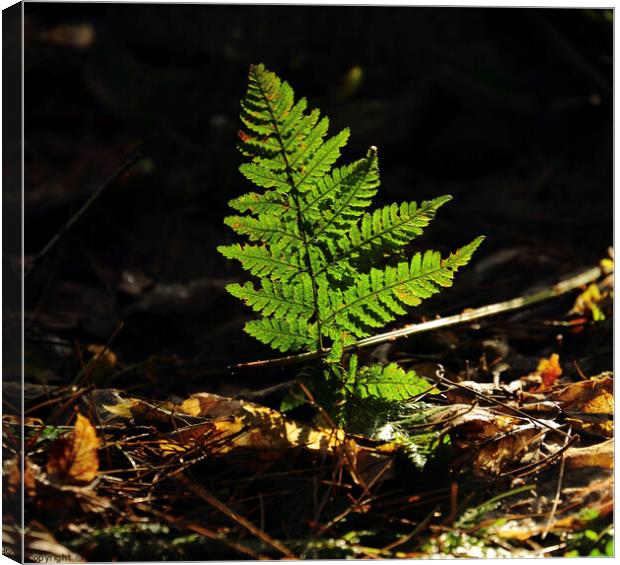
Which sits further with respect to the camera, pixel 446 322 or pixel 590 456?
pixel 446 322

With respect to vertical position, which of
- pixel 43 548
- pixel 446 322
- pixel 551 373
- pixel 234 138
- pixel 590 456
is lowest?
pixel 43 548

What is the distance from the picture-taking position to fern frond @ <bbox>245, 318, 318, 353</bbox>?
1542 millimetres

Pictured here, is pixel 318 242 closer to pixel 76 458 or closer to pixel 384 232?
pixel 384 232

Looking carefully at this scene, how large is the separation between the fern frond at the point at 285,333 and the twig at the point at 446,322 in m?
0.04

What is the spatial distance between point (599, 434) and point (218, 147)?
8.62 ft

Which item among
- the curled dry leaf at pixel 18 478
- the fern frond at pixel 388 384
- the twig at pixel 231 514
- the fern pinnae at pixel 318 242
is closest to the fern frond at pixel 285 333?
the fern pinnae at pixel 318 242

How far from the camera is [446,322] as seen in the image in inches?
76.2

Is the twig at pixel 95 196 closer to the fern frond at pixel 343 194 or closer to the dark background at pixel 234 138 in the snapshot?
the dark background at pixel 234 138

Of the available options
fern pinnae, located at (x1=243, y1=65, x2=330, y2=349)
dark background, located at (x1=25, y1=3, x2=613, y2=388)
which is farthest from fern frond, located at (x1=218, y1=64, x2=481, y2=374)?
dark background, located at (x1=25, y1=3, x2=613, y2=388)

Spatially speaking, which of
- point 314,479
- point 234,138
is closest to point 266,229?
point 314,479

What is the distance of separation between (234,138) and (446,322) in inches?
85.9

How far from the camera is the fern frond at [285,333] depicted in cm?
154

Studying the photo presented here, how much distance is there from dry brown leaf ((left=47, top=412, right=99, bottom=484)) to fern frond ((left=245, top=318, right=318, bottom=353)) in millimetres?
371

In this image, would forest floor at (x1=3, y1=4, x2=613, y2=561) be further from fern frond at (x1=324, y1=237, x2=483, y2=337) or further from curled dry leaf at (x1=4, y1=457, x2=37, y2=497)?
fern frond at (x1=324, y1=237, x2=483, y2=337)
